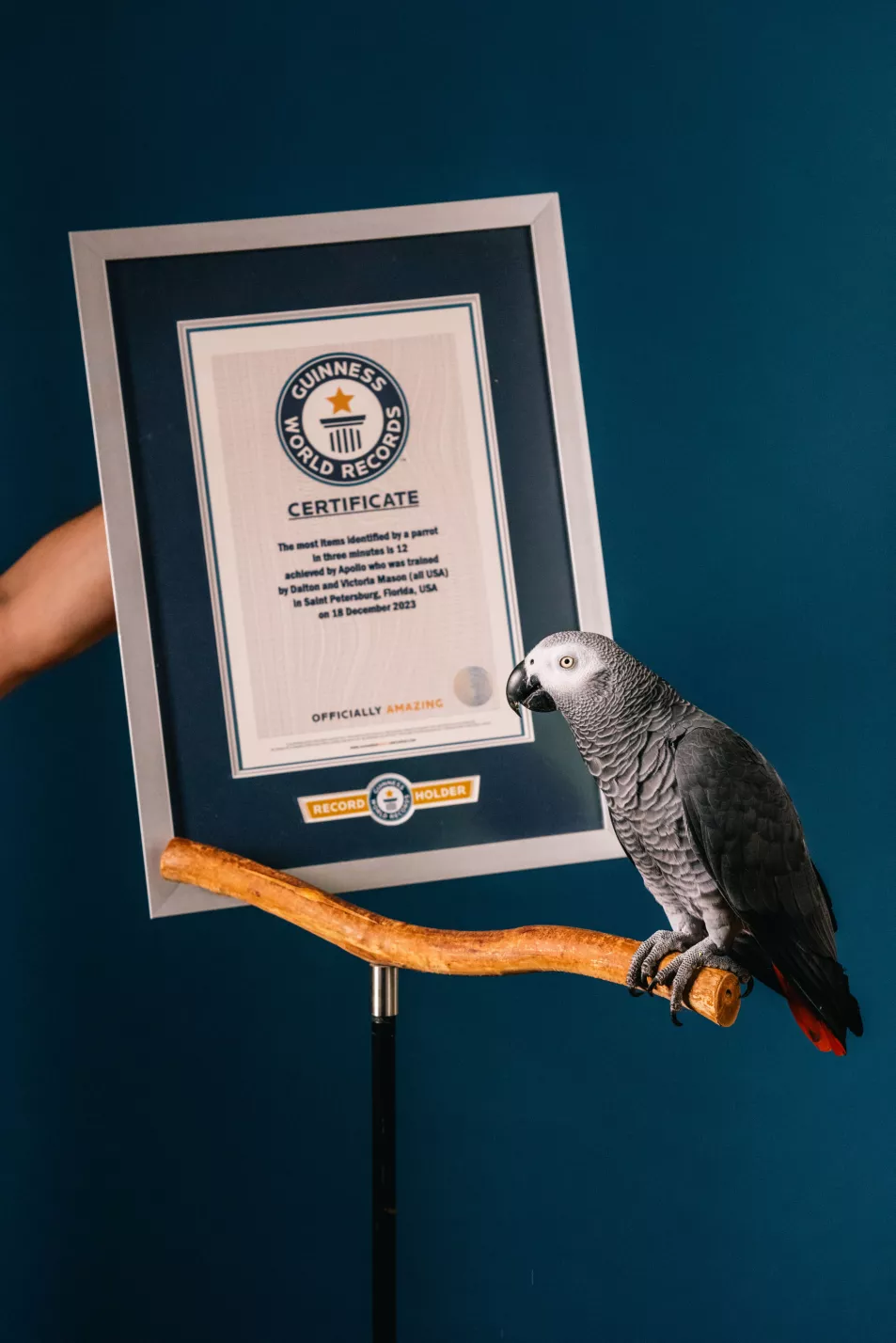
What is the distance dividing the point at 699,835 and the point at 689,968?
0.11m

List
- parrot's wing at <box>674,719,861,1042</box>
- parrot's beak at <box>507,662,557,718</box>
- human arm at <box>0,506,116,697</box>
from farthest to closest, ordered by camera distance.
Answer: human arm at <box>0,506,116,697</box>, parrot's beak at <box>507,662,557,718</box>, parrot's wing at <box>674,719,861,1042</box>

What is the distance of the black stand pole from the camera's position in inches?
37.3

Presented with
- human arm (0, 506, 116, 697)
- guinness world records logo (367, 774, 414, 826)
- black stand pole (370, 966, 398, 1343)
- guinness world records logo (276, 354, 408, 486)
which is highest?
guinness world records logo (276, 354, 408, 486)

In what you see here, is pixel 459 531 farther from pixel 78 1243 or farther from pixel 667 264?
pixel 78 1243

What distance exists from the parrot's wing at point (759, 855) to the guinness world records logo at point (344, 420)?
40 cm

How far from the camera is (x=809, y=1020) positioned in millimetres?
866

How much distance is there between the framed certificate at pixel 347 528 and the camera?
38.0 inches

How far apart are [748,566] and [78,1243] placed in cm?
116

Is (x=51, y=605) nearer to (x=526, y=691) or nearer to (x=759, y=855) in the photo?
(x=526, y=691)

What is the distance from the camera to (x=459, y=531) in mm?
997

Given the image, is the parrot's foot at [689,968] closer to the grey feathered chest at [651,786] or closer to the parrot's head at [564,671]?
the grey feathered chest at [651,786]

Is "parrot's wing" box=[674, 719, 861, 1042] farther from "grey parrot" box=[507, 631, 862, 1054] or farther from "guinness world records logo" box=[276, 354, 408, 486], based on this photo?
"guinness world records logo" box=[276, 354, 408, 486]

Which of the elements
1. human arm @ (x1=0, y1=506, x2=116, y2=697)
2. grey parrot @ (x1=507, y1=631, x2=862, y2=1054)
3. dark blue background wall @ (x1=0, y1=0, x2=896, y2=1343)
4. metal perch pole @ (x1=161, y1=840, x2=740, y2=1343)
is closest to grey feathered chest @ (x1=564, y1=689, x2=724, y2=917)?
grey parrot @ (x1=507, y1=631, x2=862, y2=1054)

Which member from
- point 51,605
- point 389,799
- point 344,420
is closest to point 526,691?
point 389,799
